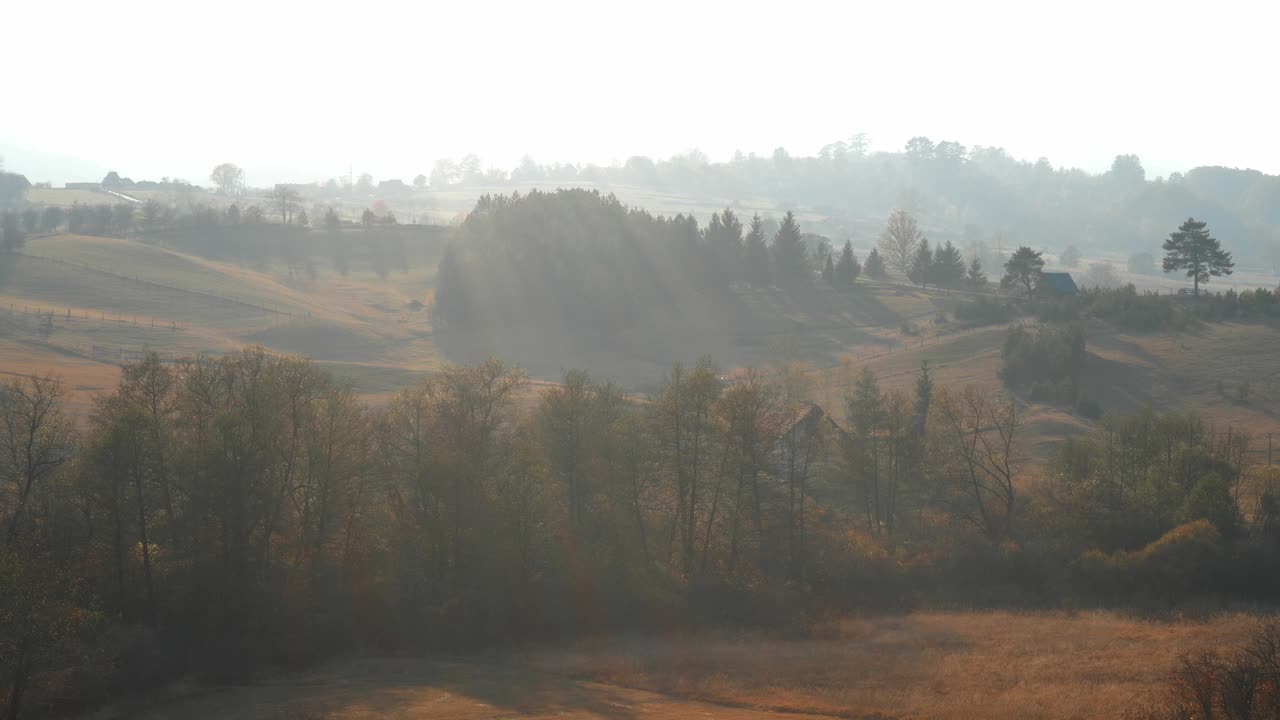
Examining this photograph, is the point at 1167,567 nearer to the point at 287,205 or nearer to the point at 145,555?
the point at 145,555

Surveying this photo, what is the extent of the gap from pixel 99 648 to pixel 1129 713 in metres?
23.4

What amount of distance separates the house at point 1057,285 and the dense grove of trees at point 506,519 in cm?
3932

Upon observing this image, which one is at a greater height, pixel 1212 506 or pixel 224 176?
pixel 224 176

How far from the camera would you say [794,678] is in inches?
979

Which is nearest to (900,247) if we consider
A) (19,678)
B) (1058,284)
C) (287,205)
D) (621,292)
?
(1058,284)

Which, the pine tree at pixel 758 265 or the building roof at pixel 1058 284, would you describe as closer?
the building roof at pixel 1058 284

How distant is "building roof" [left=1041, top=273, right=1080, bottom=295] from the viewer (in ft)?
249

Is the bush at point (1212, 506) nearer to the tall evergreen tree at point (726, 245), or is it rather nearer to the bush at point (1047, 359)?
the bush at point (1047, 359)

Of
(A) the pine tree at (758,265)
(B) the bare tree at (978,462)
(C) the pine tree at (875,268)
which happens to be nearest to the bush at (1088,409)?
(B) the bare tree at (978,462)

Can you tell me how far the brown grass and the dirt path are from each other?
52.6 inches

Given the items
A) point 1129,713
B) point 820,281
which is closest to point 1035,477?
point 1129,713

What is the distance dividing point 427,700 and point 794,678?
945 centimetres

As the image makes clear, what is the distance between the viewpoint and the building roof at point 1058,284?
249 feet

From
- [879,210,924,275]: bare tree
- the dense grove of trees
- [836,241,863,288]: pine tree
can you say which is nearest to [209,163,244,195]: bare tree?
[879,210,924,275]: bare tree
